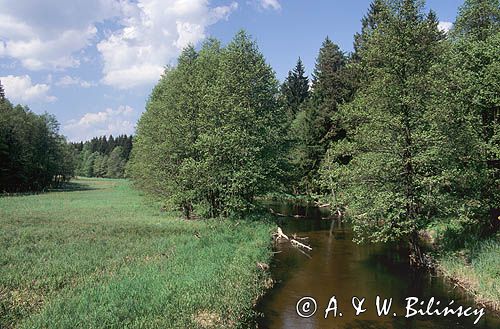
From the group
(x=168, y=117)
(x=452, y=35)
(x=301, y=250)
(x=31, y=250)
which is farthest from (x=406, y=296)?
(x=168, y=117)

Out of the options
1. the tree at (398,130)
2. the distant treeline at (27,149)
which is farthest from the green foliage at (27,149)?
the tree at (398,130)

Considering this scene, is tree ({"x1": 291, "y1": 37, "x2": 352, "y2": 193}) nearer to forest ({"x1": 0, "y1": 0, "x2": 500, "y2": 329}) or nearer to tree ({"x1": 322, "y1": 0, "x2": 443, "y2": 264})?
forest ({"x1": 0, "y1": 0, "x2": 500, "y2": 329})

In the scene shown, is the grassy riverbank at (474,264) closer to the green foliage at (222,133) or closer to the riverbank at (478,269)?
the riverbank at (478,269)

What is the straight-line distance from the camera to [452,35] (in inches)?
968

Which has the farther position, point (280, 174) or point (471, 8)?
point (280, 174)

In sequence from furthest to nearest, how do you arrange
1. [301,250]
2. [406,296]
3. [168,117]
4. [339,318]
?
[168,117], [301,250], [406,296], [339,318]

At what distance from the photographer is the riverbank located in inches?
650

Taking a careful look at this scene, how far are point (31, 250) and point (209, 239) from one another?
9643mm

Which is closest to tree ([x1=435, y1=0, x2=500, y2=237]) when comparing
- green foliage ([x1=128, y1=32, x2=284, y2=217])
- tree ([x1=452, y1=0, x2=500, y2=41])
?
tree ([x1=452, y1=0, x2=500, y2=41])

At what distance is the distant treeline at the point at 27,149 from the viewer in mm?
74100

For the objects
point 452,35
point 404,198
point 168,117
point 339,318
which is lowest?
point 339,318

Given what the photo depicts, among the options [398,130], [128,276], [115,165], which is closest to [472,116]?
[398,130]

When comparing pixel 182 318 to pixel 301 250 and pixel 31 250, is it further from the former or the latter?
pixel 301 250

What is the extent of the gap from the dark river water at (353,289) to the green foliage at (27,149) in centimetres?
6441
